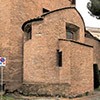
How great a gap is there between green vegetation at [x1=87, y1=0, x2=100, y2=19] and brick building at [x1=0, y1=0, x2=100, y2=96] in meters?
9.76

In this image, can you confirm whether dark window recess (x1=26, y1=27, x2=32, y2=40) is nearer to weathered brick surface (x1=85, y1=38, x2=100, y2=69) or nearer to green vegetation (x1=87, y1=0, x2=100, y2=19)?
weathered brick surface (x1=85, y1=38, x2=100, y2=69)

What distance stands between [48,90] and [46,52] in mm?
2863

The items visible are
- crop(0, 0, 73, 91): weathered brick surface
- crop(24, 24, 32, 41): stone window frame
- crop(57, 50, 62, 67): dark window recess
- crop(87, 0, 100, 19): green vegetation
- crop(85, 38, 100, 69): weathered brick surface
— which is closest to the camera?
crop(57, 50, 62, 67): dark window recess

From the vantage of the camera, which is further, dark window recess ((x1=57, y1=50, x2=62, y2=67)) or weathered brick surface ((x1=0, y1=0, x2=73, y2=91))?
weathered brick surface ((x1=0, y1=0, x2=73, y2=91))

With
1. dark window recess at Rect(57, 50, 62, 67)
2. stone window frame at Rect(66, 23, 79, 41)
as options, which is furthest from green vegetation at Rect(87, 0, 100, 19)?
dark window recess at Rect(57, 50, 62, 67)

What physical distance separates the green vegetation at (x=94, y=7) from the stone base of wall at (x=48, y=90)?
621 inches

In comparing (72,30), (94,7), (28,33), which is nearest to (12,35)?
(28,33)

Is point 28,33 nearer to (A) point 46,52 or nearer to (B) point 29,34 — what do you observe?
(B) point 29,34

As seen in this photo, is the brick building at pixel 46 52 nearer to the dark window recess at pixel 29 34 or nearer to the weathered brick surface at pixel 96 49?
the dark window recess at pixel 29 34

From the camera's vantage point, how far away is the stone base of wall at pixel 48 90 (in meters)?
19.4

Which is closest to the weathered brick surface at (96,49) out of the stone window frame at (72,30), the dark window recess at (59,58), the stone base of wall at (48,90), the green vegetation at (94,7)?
the green vegetation at (94,7)

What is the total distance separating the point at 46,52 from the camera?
20.3 m

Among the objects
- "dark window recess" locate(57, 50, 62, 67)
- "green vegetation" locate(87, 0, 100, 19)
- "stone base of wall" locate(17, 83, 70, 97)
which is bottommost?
"stone base of wall" locate(17, 83, 70, 97)

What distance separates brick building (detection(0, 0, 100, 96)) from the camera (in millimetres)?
19812
